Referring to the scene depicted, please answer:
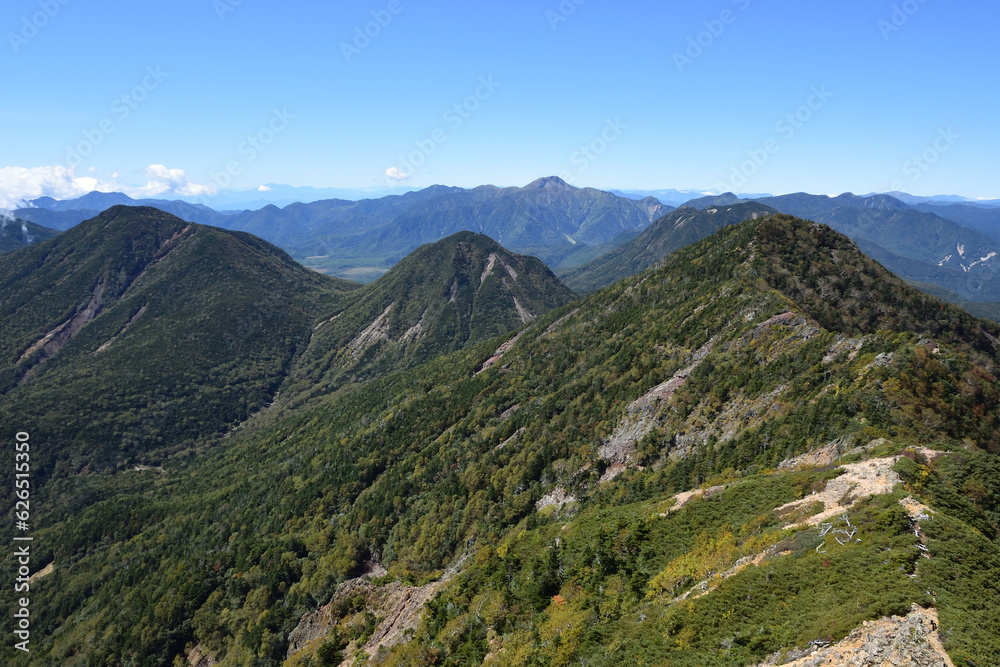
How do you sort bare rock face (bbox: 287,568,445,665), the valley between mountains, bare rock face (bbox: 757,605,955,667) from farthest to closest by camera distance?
bare rock face (bbox: 287,568,445,665) → the valley between mountains → bare rock face (bbox: 757,605,955,667)

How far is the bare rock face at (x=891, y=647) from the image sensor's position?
2138cm

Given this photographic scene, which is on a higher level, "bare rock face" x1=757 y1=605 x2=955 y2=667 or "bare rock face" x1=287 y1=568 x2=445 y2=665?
"bare rock face" x1=757 y1=605 x2=955 y2=667

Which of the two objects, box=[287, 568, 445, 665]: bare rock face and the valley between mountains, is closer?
the valley between mountains

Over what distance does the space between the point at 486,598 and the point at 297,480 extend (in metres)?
118

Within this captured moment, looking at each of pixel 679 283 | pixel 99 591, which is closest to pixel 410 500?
pixel 679 283

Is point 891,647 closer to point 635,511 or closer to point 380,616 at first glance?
point 635,511

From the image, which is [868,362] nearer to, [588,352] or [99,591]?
[588,352]

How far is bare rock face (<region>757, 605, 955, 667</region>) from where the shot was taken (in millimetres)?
21375

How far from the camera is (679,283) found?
123 metres

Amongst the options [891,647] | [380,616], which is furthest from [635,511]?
[380,616]

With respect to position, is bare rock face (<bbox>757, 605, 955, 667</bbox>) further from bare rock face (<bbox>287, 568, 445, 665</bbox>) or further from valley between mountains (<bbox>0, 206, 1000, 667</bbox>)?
bare rock face (<bbox>287, 568, 445, 665</bbox>)

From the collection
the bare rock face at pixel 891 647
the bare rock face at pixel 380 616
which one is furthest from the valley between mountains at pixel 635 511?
the bare rock face at pixel 380 616

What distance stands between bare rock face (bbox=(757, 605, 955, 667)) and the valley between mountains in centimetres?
12

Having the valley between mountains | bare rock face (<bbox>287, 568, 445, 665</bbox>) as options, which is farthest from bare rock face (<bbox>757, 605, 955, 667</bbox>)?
bare rock face (<bbox>287, 568, 445, 665</bbox>)
